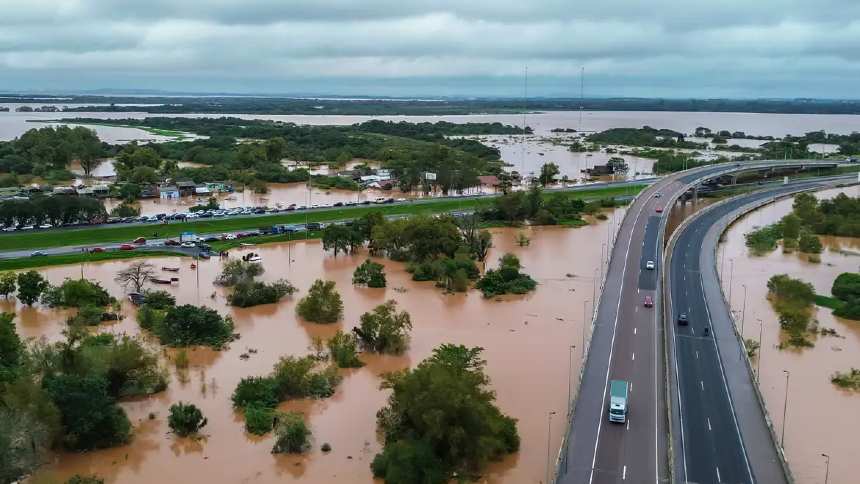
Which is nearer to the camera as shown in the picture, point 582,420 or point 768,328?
point 582,420

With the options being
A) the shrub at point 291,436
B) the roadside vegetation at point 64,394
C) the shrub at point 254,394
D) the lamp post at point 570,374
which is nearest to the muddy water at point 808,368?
the lamp post at point 570,374

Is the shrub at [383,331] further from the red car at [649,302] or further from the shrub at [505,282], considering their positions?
the red car at [649,302]

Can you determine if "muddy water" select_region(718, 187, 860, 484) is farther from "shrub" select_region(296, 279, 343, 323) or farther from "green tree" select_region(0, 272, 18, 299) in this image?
"green tree" select_region(0, 272, 18, 299)

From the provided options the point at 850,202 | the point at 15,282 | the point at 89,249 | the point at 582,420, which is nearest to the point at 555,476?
the point at 582,420

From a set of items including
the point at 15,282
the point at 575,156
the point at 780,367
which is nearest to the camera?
the point at 780,367

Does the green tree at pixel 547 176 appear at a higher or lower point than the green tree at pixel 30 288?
higher

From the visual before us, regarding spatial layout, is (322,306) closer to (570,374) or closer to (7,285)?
(570,374)

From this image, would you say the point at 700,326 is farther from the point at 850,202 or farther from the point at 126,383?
the point at 850,202
